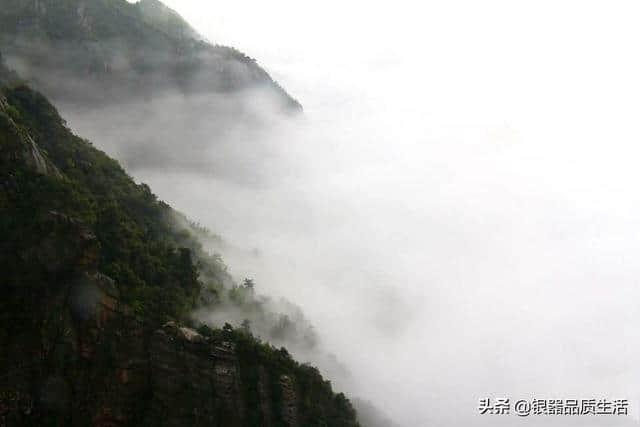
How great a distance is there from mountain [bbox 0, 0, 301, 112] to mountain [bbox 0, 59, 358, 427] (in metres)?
67.1

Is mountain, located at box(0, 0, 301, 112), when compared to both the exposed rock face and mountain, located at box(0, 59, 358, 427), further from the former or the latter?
the exposed rock face

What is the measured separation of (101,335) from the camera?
155 ft

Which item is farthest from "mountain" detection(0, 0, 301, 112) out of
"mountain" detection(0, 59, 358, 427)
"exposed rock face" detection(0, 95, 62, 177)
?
"exposed rock face" detection(0, 95, 62, 177)

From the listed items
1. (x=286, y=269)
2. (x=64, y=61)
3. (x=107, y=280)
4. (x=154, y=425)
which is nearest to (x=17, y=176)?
(x=107, y=280)

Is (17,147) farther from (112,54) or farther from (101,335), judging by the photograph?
(112,54)

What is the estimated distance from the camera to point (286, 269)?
15600 cm

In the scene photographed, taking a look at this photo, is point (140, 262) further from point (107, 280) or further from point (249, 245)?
point (249, 245)

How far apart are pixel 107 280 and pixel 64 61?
9148cm

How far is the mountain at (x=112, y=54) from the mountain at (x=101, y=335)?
67089 mm

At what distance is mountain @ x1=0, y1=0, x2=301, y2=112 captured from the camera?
121 meters

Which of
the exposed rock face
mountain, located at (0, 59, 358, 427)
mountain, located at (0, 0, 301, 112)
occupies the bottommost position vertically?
mountain, located at (0, 59, 358, 427)

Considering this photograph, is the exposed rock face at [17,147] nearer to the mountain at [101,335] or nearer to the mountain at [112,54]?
the mountain at [101,335]

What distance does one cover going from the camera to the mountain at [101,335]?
44.5 m

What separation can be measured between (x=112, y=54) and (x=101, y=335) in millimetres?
103850
